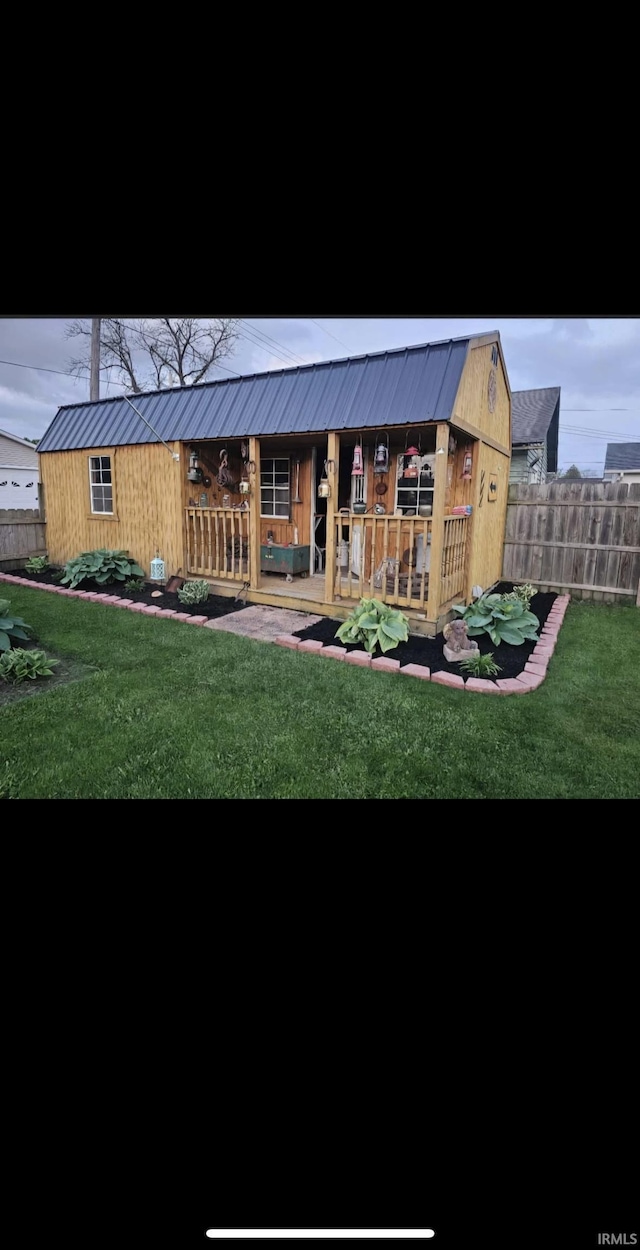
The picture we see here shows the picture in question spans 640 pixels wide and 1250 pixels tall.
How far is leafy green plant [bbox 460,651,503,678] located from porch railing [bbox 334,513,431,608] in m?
0.97

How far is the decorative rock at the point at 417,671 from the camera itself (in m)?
3.47

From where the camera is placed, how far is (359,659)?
374 cm

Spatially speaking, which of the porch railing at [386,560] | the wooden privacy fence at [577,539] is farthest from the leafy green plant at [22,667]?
the wooden privacy fence at [577,539]

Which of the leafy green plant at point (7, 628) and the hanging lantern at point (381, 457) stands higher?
the hanging lantern at point (381, 457)

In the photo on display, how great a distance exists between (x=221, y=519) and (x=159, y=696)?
10.5ft

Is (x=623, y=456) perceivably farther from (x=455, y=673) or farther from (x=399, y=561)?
(x=455, y=673)

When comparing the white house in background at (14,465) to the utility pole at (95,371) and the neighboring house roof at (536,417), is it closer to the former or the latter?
the utility pole at (95,371)

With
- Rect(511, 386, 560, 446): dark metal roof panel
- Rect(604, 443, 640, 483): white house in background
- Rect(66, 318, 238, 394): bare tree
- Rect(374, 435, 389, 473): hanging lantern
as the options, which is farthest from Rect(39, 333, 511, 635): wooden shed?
Rect(604, 443, 640, 483): white house in background

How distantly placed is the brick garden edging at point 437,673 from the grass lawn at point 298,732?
0.35 ft

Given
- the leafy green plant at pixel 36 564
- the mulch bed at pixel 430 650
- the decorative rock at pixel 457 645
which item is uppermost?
the leafy green plant at pixel 36 564

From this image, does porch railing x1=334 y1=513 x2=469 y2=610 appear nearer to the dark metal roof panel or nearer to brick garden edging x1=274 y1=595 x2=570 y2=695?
brick garden edging x1=274 y1=595 x2=570 y2=695

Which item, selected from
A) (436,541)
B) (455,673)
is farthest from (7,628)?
(436,541)

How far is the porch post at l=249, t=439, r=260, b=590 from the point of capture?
17.4ft

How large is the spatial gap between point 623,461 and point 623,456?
19 cm
